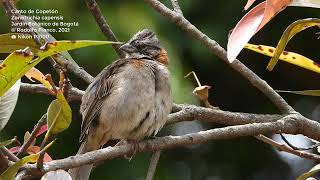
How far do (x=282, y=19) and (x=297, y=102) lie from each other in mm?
766

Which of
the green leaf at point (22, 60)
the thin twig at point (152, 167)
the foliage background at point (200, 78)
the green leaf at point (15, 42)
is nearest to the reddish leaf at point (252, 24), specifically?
the green leaf at point (22, 60)

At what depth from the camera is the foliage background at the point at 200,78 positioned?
397 cm

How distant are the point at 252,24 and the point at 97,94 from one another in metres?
1.26

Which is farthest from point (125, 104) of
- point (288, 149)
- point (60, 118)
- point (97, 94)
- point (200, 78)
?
point (200, 78)

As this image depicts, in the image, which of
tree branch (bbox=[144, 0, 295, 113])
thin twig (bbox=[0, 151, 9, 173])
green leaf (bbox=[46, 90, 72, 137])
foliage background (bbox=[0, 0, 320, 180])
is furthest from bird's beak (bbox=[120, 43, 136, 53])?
thin twig (bbox=[0, 151, 9, 173])

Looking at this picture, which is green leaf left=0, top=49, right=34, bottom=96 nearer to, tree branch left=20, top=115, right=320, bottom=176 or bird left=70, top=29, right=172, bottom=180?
tree branch left=20, top=115, right=320, bottom=176

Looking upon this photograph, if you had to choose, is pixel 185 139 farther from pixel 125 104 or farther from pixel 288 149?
pixel 125 104

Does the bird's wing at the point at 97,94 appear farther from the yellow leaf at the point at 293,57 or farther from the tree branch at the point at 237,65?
the yellow leaf at the point at 293,57

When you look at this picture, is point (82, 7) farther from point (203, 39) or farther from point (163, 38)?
point (203, 39)

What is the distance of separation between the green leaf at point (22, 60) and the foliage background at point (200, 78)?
1935 mm

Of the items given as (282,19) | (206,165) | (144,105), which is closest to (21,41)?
(144,105)

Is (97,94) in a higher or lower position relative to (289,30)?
lower

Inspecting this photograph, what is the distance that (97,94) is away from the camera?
290 cm

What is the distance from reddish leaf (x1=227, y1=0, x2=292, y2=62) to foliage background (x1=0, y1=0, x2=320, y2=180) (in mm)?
1947
